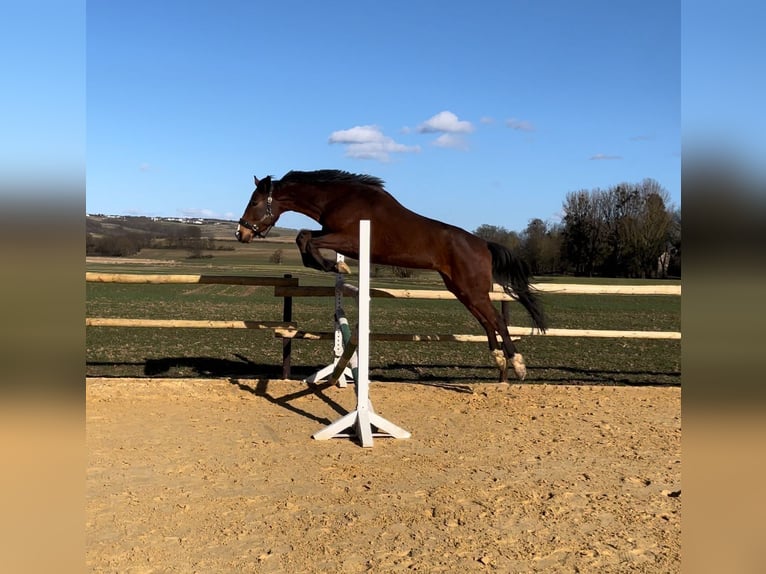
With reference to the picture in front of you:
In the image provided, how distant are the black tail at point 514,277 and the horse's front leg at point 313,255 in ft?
5.24

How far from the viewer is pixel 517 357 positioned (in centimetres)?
618

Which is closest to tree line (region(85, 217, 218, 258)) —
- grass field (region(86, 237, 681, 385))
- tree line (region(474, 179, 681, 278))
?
grass field (region(86, 237, 681, 385))

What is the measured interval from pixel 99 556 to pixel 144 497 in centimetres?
78

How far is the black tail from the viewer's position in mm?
6195

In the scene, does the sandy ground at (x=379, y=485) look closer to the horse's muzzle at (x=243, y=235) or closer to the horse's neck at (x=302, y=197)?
the horse's muzzle at (x=243, y=235)

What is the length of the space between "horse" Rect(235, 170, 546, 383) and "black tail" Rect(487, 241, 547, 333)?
1cm

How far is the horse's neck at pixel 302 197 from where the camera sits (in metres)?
5.97

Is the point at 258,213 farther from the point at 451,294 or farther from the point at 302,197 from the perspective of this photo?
the point at 451,294

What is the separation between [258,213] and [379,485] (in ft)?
10.5

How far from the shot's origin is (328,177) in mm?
6047

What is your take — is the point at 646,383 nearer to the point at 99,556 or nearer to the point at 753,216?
the point at 99,556

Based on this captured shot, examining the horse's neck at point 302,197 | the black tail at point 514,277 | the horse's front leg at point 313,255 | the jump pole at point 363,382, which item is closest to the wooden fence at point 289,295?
the black tail at point 514,277

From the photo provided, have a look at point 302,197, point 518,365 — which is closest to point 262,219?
point 302,197

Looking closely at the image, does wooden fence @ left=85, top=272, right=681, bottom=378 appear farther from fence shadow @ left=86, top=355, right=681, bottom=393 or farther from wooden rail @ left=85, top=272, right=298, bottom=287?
fence shadow @ left=86, top=355, right=681, bottom=393
